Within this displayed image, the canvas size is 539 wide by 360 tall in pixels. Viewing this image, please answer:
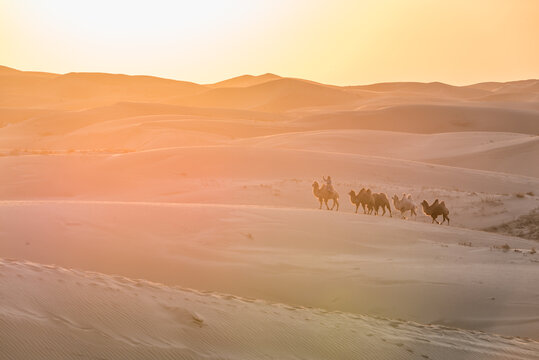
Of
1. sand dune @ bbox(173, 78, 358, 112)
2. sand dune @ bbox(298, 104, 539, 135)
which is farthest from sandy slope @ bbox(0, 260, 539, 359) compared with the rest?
sand dune @ bbox(173, 78, 358, 112)

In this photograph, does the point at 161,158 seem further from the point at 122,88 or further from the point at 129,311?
the point at 122,88

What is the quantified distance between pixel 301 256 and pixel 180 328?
5.98 metres

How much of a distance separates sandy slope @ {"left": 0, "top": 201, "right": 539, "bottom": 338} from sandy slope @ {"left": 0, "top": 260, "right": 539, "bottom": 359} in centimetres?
129

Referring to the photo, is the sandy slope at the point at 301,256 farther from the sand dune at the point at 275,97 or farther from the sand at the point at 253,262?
the sand dune at the point at 275,97

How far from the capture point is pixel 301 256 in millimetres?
12531

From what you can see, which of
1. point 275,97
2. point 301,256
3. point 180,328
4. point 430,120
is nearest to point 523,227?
point 301,256

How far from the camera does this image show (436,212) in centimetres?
1859

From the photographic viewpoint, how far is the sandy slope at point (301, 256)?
10047mm

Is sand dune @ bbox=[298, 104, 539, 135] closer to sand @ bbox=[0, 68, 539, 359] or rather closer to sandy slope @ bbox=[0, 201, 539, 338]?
sand @ bbox=[0, 68, 539, 359]

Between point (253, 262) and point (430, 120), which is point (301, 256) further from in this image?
point (430, 120)

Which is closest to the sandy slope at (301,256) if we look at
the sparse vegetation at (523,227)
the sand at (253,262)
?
the sand at (253,262)

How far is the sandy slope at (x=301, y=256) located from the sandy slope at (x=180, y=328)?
1.29m

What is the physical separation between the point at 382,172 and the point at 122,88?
462ft

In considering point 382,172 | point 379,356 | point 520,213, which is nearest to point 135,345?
point 379,356
